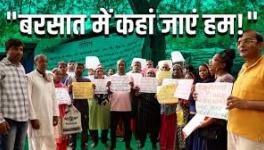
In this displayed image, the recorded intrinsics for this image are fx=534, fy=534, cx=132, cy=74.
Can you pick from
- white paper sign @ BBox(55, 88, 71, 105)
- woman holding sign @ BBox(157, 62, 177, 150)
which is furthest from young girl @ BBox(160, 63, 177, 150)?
white paper sign @ BBox(55, 88, 71, 105)

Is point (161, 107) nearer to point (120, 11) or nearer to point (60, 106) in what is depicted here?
point (60, 106)

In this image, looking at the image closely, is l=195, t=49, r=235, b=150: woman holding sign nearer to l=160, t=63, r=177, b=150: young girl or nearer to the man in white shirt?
the man in white shirt

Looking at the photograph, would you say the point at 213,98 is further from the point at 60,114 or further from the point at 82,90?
the point at 82,90

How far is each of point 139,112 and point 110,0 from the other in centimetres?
403

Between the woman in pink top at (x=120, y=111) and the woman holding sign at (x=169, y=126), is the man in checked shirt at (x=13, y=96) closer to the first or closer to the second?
the woman holding sign at (x=169, y=126)

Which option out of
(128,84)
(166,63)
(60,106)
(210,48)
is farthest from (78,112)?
(210,48)

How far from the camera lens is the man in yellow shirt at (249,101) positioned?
2977mm

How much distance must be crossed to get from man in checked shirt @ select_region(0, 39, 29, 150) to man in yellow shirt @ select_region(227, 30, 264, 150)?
77.9 inches

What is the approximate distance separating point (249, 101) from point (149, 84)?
4123 mm

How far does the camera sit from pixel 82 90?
22.6 ft

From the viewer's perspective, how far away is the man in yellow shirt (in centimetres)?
298

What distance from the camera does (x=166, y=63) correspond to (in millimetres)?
7219

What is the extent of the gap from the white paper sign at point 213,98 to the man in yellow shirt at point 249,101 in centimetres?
62

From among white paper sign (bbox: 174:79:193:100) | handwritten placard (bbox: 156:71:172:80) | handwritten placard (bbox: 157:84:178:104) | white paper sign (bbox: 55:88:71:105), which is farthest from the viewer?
handwritten placard (bbox: 156:71:172:80)
